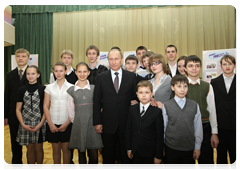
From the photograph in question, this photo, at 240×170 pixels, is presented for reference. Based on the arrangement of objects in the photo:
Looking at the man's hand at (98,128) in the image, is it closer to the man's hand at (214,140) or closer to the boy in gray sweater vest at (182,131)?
the boy in gray sweater vest at (182,131)

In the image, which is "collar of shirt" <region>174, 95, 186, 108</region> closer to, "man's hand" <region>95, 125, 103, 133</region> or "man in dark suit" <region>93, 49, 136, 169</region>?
"man in dark suit" <region>93, 49, 136, 169</region>

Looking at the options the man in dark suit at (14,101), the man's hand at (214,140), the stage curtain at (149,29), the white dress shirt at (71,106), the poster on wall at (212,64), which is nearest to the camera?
the man's hand at (214,140)

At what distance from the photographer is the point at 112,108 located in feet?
6.12

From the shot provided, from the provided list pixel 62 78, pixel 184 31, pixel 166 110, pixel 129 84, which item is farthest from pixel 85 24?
pixel 166 110

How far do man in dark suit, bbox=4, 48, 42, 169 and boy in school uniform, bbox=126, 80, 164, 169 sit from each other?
1.61m

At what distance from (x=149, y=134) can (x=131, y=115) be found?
0.82 ft

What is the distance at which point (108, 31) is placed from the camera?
18.8ft

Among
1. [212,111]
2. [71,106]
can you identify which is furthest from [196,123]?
[71,106]

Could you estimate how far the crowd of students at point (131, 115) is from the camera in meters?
1.67

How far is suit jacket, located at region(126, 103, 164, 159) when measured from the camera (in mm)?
1645

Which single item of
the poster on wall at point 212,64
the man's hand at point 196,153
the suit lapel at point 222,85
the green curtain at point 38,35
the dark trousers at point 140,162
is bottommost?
the dark trousers at point 140,162

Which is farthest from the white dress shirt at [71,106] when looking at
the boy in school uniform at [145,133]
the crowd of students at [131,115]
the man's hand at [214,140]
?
the man's hand at [214,140]

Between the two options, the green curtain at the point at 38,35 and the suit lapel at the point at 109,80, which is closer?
the suit lapel at the point at 109,80

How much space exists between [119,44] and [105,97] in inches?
162
